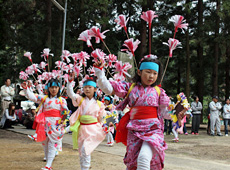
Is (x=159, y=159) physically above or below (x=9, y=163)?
above

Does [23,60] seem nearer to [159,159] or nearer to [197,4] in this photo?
[197,4]

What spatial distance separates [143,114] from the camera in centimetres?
408

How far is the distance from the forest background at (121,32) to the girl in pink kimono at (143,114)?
1485 cm

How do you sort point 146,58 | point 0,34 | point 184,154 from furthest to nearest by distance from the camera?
point 0,34 < point 184,154 < point 146,58

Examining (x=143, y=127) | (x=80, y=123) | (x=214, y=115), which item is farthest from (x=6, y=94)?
(x=143, y=127)

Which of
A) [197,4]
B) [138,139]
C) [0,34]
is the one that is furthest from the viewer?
[197,4]

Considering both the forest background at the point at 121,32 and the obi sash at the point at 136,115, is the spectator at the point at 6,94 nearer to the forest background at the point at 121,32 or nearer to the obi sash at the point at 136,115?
the forest background at the point at 121,32

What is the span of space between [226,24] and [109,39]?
8364 millimetres

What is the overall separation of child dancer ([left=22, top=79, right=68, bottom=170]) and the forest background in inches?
466

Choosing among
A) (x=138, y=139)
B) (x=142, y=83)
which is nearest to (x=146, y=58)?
(x=142, y=83)

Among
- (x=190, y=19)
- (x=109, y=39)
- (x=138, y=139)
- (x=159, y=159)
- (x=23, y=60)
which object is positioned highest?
(x=190, y=19)

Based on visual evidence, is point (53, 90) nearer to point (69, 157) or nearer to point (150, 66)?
point (69, 157)

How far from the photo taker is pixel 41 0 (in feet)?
77.7

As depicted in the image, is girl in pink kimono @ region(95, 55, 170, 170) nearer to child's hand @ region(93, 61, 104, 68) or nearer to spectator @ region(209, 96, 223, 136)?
child's hand @ region(93, 61, 104, 68)
